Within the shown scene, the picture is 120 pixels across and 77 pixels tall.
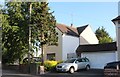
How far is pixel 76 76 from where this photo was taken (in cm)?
2766

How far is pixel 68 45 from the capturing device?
4266 cm

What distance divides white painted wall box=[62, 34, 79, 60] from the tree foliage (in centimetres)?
700

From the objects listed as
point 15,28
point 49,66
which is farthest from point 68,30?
point 15,28

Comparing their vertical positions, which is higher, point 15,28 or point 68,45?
point 15,28

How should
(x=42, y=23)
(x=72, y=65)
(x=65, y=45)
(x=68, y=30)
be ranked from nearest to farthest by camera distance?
(x=72, y=65) → (x=42, y=23) → (x=65, y=45) → (x=68, y=30)

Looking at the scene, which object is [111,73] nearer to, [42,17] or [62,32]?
[42,17]

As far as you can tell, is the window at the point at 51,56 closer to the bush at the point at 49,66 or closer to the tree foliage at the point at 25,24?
the tree foliage at the point at 25,24

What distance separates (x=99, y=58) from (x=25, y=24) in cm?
1104

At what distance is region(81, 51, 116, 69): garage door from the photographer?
35.8 meters

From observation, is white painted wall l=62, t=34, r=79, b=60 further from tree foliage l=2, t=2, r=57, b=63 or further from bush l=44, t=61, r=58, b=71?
bush l=44, t=61, r=58, b=71

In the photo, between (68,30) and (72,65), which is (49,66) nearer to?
(72,65)

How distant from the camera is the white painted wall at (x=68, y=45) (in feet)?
138

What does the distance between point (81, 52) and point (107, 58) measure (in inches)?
199

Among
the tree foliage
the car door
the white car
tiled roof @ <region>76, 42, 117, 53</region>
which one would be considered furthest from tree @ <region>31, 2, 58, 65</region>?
tiled roof @ <region>76, 42, 117, 53</region>
